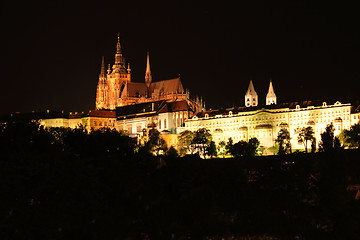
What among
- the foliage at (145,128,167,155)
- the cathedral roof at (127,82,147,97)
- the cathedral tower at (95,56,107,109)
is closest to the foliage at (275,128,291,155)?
the foliage at (145,128,167,155)

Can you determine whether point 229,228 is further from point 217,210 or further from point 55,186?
point 55,186

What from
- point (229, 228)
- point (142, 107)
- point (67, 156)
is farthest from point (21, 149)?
point (142, 107)

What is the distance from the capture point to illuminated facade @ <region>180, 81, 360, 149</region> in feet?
392

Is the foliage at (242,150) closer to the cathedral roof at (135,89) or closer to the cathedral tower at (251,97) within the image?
the cathedral tower at (251,97)

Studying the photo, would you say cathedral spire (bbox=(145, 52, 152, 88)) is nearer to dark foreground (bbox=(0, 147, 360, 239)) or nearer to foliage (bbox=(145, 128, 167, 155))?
foliage (bbox=(145, 128, 167, 155))

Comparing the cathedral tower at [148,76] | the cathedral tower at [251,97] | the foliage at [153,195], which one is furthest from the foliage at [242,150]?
the cathedral tower at [148,76]

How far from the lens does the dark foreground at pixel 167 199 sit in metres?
38.0

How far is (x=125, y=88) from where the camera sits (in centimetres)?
17950

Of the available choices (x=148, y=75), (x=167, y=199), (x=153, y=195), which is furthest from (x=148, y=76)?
(x=153, y=195)

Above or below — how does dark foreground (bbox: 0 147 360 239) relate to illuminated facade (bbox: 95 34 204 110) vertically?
below

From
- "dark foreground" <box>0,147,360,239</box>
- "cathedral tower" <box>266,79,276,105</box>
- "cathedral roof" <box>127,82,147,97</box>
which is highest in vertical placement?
"cathedral roof" <box>127,82,147,97</box>

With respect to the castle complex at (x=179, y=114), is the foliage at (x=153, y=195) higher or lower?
lower

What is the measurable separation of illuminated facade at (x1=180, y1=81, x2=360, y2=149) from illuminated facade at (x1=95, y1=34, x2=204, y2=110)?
26697 mm

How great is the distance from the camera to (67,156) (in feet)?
150
